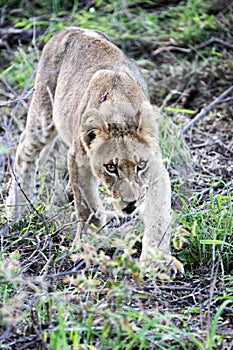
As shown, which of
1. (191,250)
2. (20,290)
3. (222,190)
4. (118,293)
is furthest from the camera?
(222,190)

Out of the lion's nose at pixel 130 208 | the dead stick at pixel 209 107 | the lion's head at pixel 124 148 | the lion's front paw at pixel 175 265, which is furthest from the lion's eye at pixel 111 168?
the dead stick at pixel 209 107

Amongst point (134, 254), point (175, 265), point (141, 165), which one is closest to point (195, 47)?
point (134, 254)

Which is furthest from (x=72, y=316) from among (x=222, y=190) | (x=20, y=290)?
(x=222, y=190)

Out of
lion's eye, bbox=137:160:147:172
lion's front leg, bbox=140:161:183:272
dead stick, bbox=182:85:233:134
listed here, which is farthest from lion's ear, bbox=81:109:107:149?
dead stick, bbox=182:85:233:134

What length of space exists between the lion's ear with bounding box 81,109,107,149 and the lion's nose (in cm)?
54

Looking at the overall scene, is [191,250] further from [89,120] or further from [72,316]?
[72,316]

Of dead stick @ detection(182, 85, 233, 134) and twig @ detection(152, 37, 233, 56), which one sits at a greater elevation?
twig @ detection(152, 37, 233, 56)

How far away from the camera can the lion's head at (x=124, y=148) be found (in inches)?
193

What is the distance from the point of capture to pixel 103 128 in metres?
5.07

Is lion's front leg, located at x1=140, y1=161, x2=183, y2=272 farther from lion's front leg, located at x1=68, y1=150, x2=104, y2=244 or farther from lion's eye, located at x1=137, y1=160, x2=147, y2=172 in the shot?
lion's front leg, located at x1=68, y1=150, x2=104, y2=244

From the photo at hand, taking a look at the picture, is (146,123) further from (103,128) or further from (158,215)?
(158,215)

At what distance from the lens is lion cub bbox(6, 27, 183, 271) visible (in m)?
4.99

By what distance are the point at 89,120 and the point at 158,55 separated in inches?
191

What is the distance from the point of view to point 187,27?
972 cm
